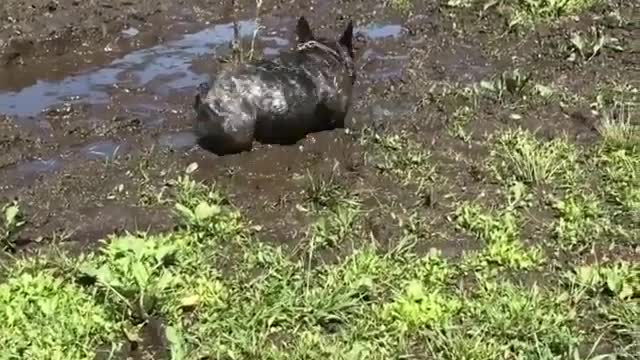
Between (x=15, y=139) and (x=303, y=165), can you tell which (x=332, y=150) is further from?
(x=15, y=139)

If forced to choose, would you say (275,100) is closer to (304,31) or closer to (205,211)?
(304,31)

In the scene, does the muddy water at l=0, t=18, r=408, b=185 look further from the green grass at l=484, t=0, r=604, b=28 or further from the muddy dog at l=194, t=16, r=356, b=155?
the green grass at l=484, t=0, r=604, b=28

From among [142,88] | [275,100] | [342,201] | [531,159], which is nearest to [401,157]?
[342,201]

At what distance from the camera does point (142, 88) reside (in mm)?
7945

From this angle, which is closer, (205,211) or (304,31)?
(205,211)

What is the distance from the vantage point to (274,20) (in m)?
9.87

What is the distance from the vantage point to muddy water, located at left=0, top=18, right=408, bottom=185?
688 centimetres

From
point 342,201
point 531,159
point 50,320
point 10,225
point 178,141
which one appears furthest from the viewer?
point 178,141

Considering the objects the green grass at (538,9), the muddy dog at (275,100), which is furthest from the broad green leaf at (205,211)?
the green grass at (538,9)

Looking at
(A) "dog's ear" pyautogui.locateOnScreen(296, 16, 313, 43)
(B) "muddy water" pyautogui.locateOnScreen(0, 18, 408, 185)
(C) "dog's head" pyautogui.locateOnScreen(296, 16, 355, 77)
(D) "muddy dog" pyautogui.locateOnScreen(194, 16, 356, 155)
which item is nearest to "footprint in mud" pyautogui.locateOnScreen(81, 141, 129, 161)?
(B) "muddy water" pyautogui.locateOnScreen(0, 18, 408, 185)

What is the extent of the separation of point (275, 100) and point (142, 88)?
1691 mm

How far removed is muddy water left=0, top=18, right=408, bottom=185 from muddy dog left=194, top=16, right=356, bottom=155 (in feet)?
1.34

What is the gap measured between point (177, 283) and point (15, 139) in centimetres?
262

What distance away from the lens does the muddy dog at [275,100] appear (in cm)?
658
